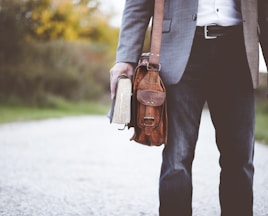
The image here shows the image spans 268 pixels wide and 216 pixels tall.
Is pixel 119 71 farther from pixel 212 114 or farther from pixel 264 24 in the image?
pixel 264 24

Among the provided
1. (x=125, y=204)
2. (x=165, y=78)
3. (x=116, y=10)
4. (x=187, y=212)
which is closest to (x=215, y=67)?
(x=165, y=78)

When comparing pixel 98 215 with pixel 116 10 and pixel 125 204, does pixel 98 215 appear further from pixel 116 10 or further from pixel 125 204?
pixel 116 10

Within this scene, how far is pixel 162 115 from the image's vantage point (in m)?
2.21

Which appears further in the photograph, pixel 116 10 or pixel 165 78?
pixel 116 10

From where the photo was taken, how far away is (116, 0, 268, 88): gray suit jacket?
220 cm

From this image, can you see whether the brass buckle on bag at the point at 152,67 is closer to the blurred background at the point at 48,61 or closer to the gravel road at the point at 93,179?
the gravel road at the point at 93,179

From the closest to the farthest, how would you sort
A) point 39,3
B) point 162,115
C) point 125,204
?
point 162,115, point 125,204, point 39,3

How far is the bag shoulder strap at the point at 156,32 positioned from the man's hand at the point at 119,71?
129 millimetres

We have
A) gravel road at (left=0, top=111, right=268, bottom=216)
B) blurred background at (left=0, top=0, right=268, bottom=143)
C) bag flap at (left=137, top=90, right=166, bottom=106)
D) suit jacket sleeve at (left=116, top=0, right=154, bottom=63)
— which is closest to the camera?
bag flap at (left=137, top=90, right=166, bottom=106)

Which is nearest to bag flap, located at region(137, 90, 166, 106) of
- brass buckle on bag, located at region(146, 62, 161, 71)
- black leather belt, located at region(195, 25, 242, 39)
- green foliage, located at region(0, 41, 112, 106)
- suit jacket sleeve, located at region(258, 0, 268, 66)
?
brass buckle on bag, located at region(146, 62, 161, 71)

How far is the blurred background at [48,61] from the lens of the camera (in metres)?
22.3

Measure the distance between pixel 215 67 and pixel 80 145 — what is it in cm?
609

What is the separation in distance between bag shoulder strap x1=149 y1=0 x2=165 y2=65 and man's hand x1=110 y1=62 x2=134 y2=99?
0.42ft

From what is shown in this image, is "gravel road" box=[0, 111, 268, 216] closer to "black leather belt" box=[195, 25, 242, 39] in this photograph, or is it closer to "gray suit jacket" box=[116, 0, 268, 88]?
"gray suit jacket" box=[116, 0, 268, 88]
